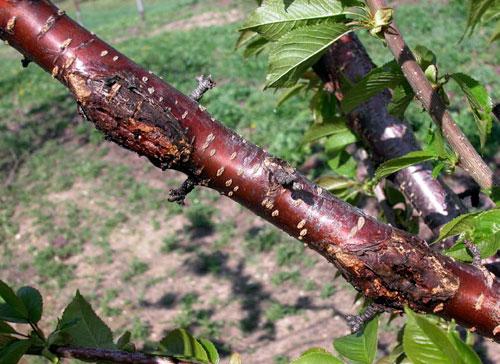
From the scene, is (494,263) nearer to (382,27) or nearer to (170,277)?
(382,27)

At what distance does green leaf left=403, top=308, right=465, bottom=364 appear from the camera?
51 cm

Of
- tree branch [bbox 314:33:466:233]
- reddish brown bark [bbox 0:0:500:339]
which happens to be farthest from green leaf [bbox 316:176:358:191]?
reddish brown bark [bbox 0:0:500:339]

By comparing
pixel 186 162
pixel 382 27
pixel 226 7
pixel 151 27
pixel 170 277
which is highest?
pixel 226 7

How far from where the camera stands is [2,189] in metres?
6.21

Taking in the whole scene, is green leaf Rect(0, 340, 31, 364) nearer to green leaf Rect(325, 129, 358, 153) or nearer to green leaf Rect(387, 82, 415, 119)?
green leaf Rect(387, 82, 415, 119)

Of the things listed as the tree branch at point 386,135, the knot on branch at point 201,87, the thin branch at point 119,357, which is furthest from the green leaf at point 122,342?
the tree branch at point 386,135

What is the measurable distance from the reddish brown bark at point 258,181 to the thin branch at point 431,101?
0.15 metres

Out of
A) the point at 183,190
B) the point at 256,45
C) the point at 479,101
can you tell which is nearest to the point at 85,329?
the point at 183,190

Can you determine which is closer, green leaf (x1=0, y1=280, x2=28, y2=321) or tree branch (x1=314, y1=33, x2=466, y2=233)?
green leaf (x1=0, y1=280, x2=28, y2=321)

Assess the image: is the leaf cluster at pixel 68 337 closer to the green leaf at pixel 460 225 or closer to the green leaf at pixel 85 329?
the green leaf at pixel 85 329

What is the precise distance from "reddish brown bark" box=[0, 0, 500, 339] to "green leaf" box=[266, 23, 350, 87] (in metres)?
0.17

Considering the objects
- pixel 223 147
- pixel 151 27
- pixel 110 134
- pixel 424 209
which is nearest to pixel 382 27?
pixel 223 147

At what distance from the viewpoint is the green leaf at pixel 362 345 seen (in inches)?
31.1

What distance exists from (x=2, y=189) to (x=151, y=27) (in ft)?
35.5
